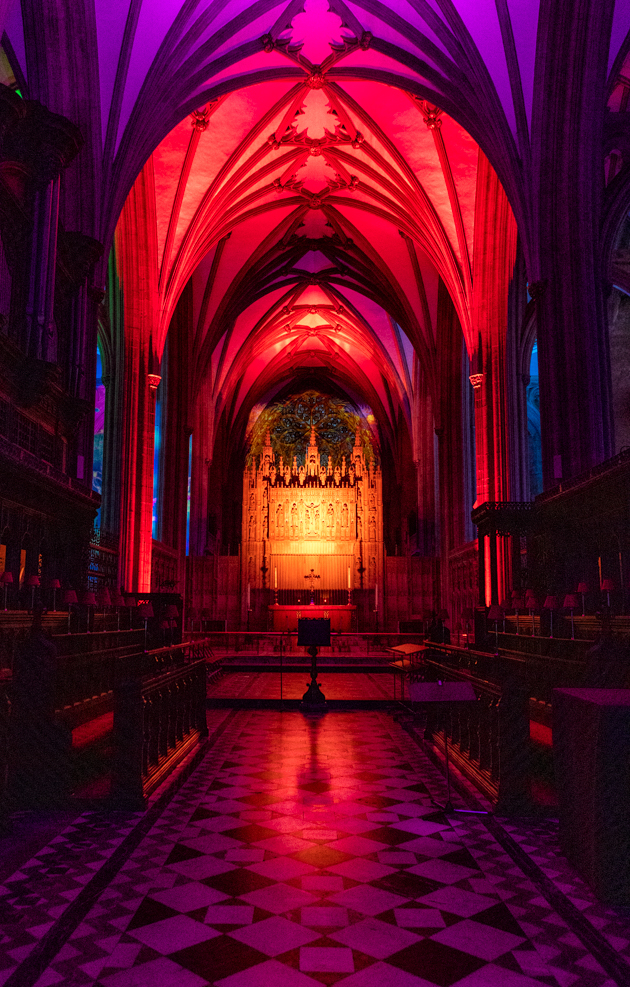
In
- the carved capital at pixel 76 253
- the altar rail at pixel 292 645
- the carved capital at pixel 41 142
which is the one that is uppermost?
the carved capital at pixel 41 142

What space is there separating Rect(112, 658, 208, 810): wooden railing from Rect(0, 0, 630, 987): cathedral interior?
1.3 inches

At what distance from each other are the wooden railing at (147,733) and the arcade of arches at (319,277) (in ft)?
11.3

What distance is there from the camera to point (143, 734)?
5098mm

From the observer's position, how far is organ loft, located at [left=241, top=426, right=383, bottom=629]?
2683 cm

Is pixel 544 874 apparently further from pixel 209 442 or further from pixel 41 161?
pixel 209 442

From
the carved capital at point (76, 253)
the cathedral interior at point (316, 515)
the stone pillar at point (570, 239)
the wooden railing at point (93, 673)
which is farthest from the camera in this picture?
the stone pillar at point (570, 239)

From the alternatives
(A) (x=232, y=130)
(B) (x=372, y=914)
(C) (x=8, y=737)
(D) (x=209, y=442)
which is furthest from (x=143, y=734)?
(D) (x=209, y=442)

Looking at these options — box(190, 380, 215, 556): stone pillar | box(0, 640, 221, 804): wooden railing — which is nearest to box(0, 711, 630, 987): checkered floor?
box(0, 640, 221, 804): wooden railing

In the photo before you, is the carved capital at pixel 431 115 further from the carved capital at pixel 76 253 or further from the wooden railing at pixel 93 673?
the wooden railing at pixel 93 673

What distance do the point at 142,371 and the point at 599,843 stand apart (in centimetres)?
1491

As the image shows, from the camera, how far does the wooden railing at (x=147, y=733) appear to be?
496 centimetres

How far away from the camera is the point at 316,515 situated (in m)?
28.0

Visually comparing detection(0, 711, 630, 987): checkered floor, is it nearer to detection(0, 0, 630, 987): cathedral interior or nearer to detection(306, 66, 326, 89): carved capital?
detection(0, 0, 630, 987): cathedral interior

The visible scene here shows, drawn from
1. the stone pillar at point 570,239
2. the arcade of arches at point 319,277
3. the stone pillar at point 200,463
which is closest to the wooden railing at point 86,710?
the arcade of arches at point 319,277
